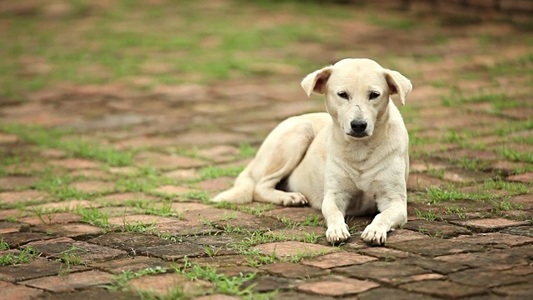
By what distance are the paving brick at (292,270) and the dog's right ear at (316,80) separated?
1.22 m

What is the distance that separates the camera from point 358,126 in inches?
202

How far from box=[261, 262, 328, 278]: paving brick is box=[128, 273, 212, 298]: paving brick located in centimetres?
35

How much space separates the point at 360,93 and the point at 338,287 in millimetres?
1417

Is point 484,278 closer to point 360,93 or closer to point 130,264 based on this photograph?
point 360,93

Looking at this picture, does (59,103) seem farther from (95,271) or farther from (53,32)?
(95,271)

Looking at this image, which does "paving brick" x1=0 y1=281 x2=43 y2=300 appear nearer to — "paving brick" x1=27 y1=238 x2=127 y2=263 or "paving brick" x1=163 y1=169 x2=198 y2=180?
"paving brick" x1=27 y1=238 x2=127 y2=263

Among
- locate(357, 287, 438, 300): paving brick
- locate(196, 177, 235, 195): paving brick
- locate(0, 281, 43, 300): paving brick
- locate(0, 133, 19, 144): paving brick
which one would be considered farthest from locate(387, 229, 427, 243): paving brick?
locate(0, 133, 19, 144): paving brick

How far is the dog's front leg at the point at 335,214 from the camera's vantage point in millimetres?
4902

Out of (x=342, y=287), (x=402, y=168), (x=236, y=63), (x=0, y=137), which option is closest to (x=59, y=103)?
(x=0, y=137)

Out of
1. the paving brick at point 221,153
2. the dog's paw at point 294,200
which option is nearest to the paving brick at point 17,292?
the dog's paw at point 294,200

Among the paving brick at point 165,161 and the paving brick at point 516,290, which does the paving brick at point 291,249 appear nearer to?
the paving brick at point 516,290

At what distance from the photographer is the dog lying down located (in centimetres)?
514

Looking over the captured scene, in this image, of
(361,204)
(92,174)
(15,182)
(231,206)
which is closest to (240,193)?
(231,206)

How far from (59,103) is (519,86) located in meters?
4.65
